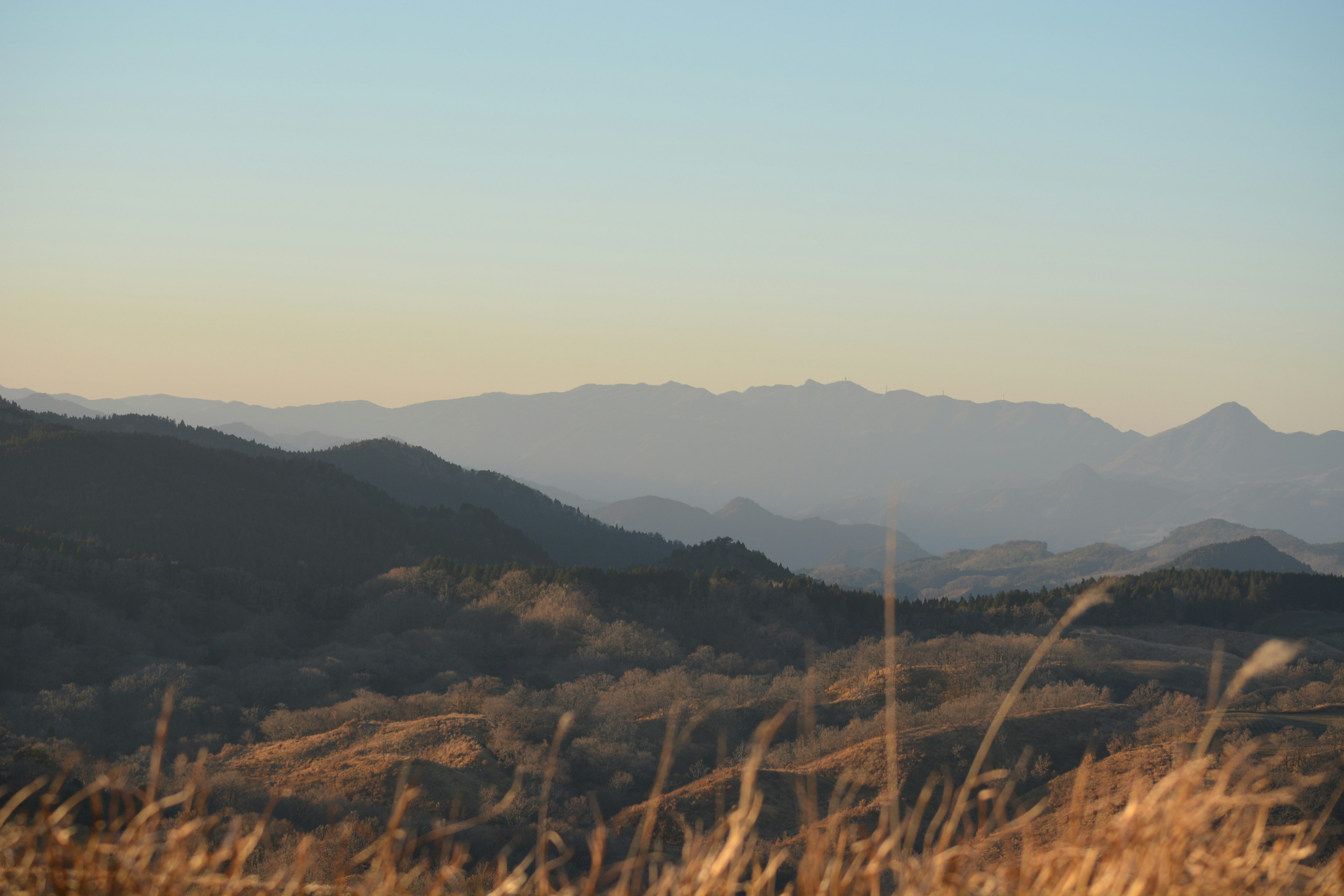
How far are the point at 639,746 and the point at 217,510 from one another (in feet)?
310

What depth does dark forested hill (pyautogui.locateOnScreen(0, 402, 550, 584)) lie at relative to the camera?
9894cm

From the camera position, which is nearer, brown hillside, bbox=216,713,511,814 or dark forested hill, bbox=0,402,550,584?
brown hillside, bbox=216,713,511,814

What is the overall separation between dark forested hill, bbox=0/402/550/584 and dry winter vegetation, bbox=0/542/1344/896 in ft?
83.8

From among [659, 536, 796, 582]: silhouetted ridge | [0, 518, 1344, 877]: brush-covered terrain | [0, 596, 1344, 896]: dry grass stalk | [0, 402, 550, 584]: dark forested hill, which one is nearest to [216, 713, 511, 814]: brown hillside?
[0, 518, 1344, 877]: brush-covered terrain

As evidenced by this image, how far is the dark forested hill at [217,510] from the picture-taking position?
→ 98.9m

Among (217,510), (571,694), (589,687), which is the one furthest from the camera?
(217,510)

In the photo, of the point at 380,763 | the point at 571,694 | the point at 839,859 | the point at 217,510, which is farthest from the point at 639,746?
the point at 217,510

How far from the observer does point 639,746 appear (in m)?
33.2

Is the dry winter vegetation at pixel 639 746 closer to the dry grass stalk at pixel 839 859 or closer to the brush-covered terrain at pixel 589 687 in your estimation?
the dry grass stalk at pixel 839 859

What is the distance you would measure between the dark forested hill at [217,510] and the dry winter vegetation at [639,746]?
2556 centimetres

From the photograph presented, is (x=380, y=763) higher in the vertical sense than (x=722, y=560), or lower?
lower

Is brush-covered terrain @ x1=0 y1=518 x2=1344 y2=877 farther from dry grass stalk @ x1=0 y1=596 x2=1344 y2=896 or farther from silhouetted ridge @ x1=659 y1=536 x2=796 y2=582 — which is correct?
silhouetted ridge @ x1=659 y1=536 x2=796 y2=582

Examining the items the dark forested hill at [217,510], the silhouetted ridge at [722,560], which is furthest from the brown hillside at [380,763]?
the silhouetted ridge at [722,560]

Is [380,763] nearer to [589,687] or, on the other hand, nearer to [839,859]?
[589,687]
